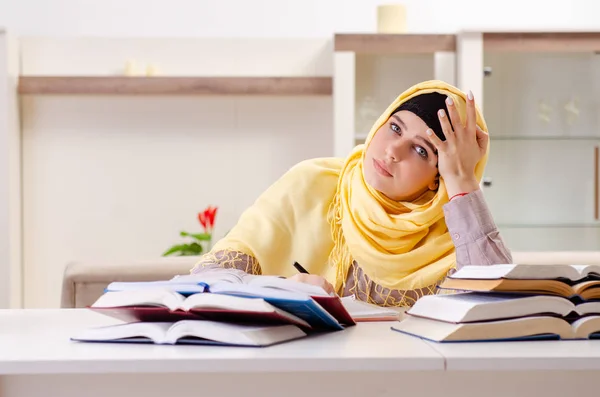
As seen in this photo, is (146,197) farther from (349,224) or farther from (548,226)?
(349,224)

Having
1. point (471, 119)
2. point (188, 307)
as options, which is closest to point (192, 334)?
point (188, 307)

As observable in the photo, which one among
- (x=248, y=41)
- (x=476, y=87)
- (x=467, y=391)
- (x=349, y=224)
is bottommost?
(x=467, y=391)

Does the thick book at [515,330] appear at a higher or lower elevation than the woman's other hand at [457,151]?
lower

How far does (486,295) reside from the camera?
1.11 m

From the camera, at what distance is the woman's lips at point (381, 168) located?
1767 millimetres

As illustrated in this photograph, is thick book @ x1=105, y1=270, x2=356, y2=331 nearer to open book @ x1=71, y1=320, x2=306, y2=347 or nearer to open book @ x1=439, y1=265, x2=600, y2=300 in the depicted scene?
open book @ x1=71, y1=320, x2=306, y2=347

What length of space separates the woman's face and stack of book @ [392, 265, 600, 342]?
65 cm

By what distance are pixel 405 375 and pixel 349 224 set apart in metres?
0.89

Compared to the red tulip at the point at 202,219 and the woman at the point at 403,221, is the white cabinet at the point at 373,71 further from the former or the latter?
the woman at the point at 403,221

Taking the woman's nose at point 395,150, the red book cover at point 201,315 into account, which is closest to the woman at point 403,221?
the woman's nose at point 395,150

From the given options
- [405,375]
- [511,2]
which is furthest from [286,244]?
[511,2]

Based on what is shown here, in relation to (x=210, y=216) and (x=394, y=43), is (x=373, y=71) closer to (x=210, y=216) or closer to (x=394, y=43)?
(x=394, y=43)

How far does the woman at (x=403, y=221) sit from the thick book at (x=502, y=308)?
59cm

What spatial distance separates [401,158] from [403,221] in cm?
13
